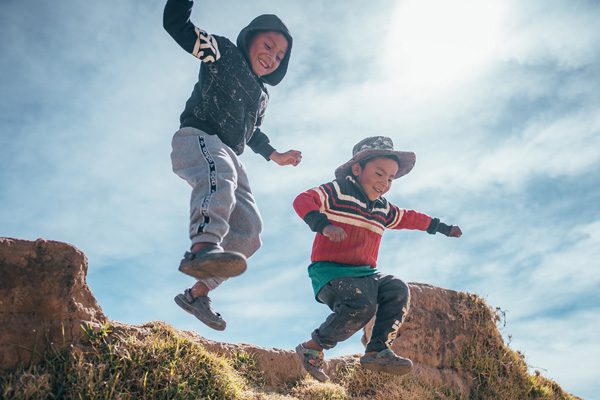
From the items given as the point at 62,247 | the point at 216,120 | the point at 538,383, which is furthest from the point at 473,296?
the point at 62,247

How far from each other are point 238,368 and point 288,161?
7.31ft

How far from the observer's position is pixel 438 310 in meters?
6.64

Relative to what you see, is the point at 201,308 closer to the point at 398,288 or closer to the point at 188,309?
the point at 188,309

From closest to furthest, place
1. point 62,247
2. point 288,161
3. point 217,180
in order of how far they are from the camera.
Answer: point 217,180, point 62,247, point 288,161

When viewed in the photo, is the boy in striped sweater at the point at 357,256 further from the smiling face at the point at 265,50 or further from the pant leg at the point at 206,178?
the smiling face at the point at 265,50

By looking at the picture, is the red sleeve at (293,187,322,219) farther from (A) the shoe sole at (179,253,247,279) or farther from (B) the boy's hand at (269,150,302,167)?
(A) the shoe sole at (179,253,247,279)

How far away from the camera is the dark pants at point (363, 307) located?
455 cm

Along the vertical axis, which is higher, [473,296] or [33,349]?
[473,296]

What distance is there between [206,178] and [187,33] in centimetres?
103

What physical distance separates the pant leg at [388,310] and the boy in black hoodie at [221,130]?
4.27 ft

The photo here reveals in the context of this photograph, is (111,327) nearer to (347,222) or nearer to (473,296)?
(347,222)

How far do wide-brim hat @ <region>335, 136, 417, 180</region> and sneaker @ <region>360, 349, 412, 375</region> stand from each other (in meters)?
1.71

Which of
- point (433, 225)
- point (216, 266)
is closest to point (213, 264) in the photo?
point (216, 266)

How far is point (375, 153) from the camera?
5.23 m
